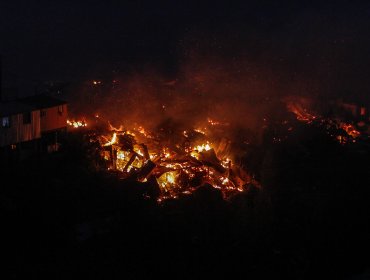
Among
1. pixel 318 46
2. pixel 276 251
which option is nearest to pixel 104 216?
pixel 276 251

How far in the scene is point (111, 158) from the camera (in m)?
17.4

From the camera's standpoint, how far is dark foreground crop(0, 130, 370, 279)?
1138 cm

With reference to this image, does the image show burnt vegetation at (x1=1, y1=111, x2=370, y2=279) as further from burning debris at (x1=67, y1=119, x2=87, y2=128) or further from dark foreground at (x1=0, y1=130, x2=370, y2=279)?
burning debris at (x1=67, y1=119, x2=87, y2=128)

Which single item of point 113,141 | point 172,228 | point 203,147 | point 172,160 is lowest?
point 172,228

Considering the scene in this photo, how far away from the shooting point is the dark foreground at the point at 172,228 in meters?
11.4

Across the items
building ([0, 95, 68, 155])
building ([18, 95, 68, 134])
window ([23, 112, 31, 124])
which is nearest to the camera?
building ([0, 95, 68, 155])

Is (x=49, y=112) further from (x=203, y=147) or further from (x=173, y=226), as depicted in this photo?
(x=173, y=226)

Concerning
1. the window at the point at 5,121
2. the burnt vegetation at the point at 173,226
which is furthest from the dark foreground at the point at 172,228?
the window at the point at 5,121

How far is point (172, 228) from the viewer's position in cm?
1294

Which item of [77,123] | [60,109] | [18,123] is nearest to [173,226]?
[18,123]

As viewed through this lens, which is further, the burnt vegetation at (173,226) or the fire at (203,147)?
the fire at (203,147)

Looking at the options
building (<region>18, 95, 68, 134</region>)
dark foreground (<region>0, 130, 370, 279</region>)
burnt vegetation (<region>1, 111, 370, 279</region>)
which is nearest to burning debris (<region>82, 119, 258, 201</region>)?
burnt vegetation (<region>1, 111, 370, 279</region>)

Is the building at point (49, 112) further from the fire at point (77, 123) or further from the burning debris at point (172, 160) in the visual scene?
the fire at point (77, 123)

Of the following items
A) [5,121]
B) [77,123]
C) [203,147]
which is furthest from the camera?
[77,123]
